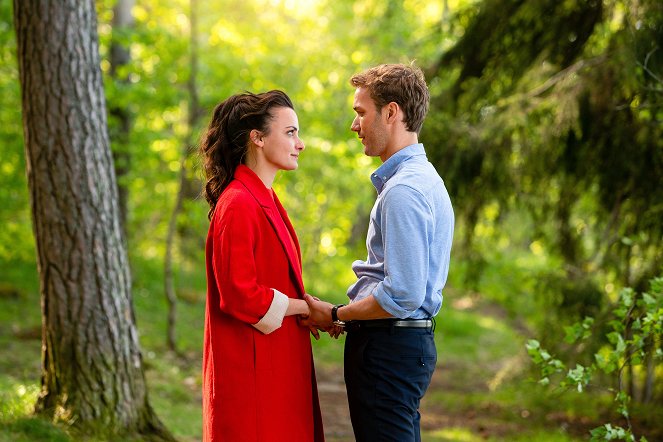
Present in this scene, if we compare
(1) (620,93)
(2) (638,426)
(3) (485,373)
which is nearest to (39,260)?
(1) (620,93)

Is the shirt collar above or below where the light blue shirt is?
above

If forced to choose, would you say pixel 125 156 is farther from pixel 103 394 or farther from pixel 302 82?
pixel 103 394

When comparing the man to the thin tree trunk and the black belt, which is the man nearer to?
the black belt

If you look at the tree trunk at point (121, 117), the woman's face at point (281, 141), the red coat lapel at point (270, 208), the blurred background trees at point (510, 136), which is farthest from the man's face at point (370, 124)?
the tree trunk at point (121, 117)

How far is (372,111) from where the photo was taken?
293cm

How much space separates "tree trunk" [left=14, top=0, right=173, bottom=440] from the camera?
176 inches

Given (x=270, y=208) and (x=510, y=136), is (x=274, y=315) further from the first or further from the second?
Result: (x=510, y=136)

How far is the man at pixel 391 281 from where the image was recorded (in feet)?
9.05

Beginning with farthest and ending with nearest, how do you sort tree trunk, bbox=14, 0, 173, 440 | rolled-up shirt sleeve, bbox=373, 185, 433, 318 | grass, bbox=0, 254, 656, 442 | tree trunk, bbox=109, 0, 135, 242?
tree trunk, bbox=109, 0, 135, 242, grass, bbox=0, 254, 656, 442, tree trunk, bbox=14, 0, 173, 440, rolled-up shirt sleeve, bbox=373, 185, 433, 318

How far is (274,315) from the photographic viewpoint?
295 cm

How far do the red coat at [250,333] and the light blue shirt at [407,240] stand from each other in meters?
0.30

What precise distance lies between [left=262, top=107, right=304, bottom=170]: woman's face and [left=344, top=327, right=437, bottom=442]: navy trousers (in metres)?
0.70

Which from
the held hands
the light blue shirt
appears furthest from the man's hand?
the light blue shirt

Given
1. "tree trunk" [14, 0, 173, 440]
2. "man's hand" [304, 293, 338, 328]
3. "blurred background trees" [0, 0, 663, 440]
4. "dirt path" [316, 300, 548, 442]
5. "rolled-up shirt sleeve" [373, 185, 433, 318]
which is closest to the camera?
"rolled-up shirt sleeve" [373, 185, 433, 318]
